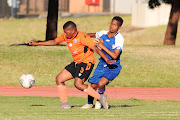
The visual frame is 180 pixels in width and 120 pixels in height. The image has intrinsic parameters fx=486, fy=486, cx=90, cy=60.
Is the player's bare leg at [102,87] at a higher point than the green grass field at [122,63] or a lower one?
higher

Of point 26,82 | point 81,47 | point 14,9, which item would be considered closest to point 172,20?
point 26,82

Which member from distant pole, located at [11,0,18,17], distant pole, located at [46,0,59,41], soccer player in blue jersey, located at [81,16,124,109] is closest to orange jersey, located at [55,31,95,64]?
soccer player in blue jersey, located at [81,16,124,109]

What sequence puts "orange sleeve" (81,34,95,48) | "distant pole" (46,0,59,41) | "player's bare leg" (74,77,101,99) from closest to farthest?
"orange sleeve" (81,34,95,48), "player's bare leg" (74,77,101,99), "distant pole" (46,0,59,41)

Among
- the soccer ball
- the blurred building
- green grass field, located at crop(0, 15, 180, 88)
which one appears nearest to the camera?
the soccer ball

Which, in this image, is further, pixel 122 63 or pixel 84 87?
pixel 122 63

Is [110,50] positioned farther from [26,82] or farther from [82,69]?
[26,82]

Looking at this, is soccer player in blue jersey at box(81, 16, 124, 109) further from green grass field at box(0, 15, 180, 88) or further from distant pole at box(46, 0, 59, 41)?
distant pole at box(46, 0, 59, 41)

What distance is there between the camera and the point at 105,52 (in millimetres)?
10211

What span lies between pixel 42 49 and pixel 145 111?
1364 cm

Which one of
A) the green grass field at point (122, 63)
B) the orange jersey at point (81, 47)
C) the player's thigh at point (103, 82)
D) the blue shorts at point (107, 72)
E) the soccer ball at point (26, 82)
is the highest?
the orange jersey at point (81, 47)

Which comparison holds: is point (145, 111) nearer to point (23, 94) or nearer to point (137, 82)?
point (23, 94)

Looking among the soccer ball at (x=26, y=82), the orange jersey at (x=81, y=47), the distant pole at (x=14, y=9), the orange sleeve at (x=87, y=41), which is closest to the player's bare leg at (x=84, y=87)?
the orange jersey at (x=81, y=47)

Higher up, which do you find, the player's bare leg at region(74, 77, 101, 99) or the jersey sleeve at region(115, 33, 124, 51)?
the jersey sleeve at region(115, 33, 124, 51)

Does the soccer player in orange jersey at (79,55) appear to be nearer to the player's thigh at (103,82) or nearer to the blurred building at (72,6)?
the player's thigh at (103,82)
